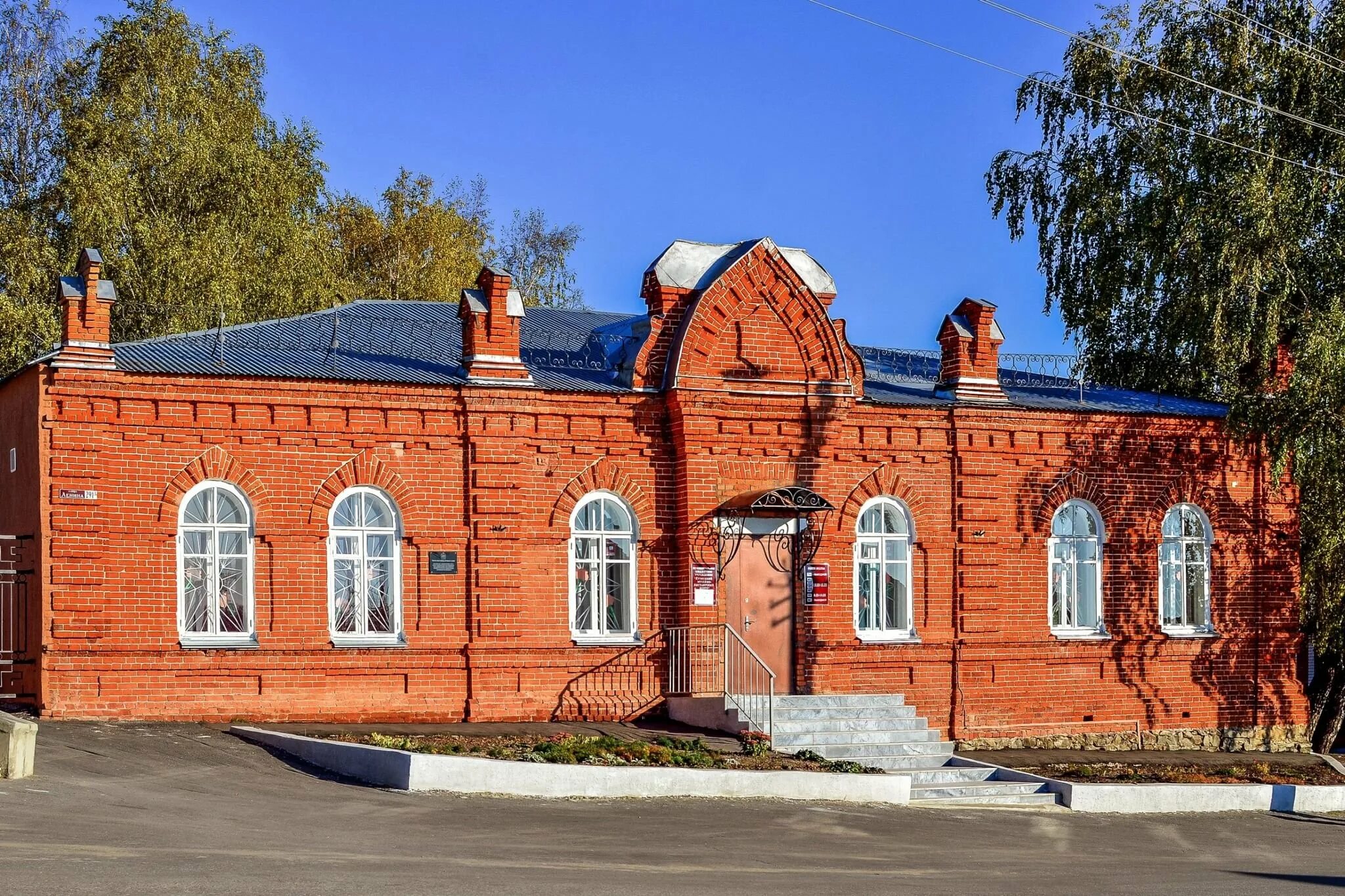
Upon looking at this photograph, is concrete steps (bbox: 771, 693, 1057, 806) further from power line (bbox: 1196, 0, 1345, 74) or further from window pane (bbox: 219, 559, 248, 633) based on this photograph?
power line (bbox: 1196, 0, 1345, 74)

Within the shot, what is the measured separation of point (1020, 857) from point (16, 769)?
27.3 ft

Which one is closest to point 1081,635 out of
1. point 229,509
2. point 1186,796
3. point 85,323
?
point 1186,796

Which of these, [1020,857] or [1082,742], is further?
[1082,742]

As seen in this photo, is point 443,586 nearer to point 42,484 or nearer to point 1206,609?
point 42,484

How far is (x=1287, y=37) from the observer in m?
24.2

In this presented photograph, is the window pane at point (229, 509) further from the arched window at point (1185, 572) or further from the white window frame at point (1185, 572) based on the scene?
the arched window at point (1185, 572)

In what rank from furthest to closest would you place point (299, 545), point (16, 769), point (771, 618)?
point (771, 618)
point (299, 545)
point (16, 769)

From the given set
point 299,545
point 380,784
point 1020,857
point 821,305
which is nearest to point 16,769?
point 380,784

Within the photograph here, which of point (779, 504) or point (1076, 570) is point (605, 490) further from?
point (1076, 570)

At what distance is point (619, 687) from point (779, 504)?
2803mm

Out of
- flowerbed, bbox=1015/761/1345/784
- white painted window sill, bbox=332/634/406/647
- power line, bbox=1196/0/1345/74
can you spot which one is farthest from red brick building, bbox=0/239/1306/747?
power line, bbox=1196/0/1345/74

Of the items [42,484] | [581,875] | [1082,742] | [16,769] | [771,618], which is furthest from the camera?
[1082,742]

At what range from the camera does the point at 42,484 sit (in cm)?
1683

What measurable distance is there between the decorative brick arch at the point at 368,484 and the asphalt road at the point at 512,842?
269cm
